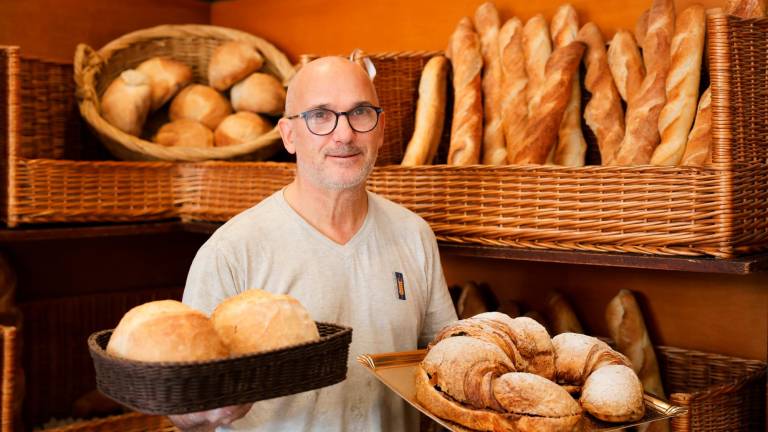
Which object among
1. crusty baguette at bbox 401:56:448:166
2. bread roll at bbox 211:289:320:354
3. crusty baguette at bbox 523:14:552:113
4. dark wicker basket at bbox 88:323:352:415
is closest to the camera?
dark wicker basket at bbox 88:323:352:415

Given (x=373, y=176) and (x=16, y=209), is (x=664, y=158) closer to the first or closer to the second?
(x=373, y=176)

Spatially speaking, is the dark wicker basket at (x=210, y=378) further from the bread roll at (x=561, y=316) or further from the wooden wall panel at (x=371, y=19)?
the wooden wall panel at (x=371, y=19)

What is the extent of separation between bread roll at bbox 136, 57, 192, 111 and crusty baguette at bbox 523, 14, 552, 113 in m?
1.24

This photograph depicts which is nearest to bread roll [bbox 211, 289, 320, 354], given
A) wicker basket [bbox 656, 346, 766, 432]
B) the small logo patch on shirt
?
the small logo patch on shirt

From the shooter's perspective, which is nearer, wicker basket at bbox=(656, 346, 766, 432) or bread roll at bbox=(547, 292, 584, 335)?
wicker basket at bbox=(656, 346, 766, 432)

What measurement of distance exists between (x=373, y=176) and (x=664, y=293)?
0.79 m

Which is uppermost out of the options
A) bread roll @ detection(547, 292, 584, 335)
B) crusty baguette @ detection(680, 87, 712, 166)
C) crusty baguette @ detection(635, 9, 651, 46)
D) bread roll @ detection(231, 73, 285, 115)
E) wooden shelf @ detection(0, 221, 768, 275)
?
crusty baguette @ detection(635, 9, 651, 46)

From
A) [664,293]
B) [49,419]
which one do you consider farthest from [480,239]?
[49,419]

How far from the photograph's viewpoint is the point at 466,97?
2.17 m

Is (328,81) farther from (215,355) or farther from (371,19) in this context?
(371,19)

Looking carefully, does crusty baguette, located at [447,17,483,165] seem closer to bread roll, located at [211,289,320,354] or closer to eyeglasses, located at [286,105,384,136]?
eyeglasses, located at [286,105,384,136]

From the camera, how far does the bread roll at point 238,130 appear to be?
107 inches

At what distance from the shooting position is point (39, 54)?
296 cm

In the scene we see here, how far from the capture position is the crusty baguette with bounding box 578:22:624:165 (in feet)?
6.42
